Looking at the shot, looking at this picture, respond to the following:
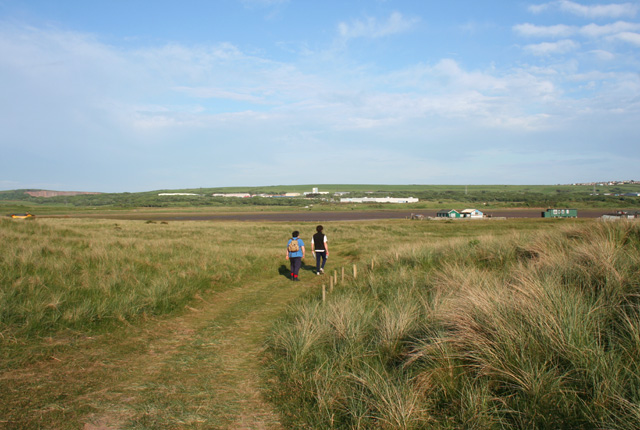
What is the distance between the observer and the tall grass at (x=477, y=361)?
12.1 feet

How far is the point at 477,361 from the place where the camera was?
452 centimetres

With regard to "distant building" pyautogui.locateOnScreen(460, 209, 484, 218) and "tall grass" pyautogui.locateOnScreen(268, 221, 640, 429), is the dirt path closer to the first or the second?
"tall grass" pyautogui.locateOnScreen(268, 221, 640, 429)

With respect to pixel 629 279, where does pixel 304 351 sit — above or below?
below

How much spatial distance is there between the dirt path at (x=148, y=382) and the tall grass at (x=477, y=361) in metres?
0.53

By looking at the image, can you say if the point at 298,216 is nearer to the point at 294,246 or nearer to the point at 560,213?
the point at 560,213

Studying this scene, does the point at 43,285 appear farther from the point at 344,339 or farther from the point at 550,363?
the point at 550,363

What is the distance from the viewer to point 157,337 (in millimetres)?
7043

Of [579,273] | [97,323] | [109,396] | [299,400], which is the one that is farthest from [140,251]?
[579,273]

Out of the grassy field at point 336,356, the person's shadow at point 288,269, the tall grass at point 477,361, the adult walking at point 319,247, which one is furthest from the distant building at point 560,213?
the tall grass at point 477,361

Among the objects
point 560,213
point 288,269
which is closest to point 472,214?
point 560,213

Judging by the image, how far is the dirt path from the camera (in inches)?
165

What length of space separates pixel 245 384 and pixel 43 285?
5.79 metres

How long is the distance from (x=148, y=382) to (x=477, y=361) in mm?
3974

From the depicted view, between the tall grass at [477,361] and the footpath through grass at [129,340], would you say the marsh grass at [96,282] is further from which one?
the tall grass at [477,361]
